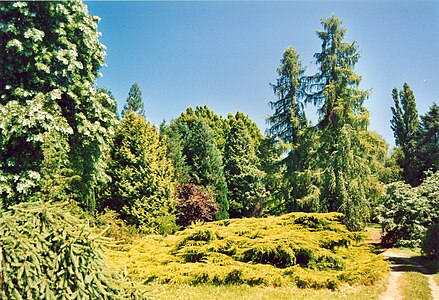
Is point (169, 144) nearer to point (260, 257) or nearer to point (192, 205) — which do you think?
point (192, 205)

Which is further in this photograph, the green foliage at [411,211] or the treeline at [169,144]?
the green foliage at [411,211]

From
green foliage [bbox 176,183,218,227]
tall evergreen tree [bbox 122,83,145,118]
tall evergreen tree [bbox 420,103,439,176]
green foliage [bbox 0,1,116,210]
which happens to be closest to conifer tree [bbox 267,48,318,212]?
green foliage [bbox 176,183,218,227]

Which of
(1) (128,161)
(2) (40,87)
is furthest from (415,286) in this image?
(1) (128,161)

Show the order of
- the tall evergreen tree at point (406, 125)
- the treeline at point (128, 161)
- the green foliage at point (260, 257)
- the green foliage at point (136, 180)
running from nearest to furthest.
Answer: the treeline at point (128, 161) < the green foliage at point (260, 257) < the green foliage at point (136, 180) < the tall evergreen tree at point (406, 125)

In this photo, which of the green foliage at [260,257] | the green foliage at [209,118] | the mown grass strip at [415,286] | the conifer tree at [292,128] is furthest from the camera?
the green foliage at [209,118]

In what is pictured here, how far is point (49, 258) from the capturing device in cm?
246

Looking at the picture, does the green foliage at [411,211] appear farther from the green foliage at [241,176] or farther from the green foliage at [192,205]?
the green foliage at [241,176]

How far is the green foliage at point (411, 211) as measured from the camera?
1439cm

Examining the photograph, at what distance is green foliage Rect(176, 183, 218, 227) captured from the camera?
2259cm

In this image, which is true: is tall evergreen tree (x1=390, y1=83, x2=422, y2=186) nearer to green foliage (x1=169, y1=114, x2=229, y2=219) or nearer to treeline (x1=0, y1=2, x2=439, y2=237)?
treeline (x1=0, y1=2, x2=439, y2=237)

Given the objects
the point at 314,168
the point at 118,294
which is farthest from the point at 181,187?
the point at 118,294

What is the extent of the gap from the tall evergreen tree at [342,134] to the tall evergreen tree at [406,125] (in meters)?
19.8

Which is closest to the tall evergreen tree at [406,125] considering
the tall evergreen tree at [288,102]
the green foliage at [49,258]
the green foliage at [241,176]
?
the green foliage at [241,176]

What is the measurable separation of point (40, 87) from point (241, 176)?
2142cm
